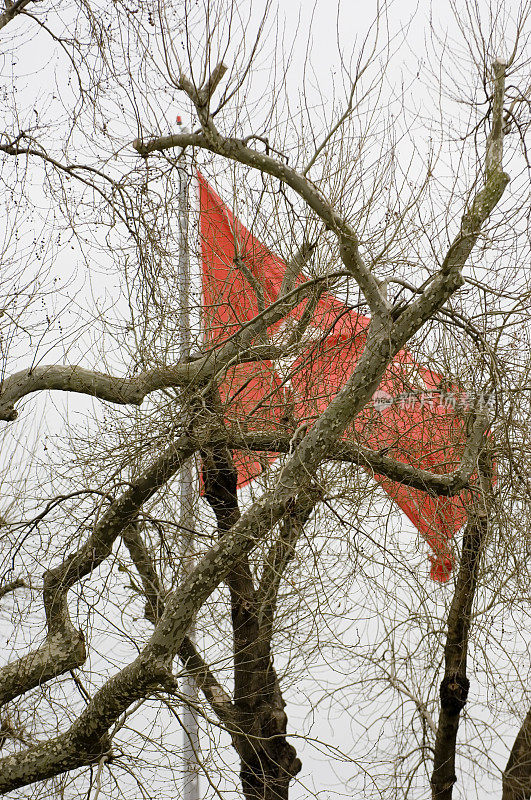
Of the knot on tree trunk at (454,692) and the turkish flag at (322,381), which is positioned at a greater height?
the turkish flag at (322,381)

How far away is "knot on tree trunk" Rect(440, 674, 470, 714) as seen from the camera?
5832 millimetres

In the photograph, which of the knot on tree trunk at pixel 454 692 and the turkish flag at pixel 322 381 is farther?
the knot on tree trunk at pixel 454 692

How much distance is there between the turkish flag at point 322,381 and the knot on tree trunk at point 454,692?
2.58 feet

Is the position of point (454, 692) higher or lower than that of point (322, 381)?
lower

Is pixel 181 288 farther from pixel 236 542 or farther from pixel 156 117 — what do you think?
pixel 236 542

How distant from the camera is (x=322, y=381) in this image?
501 centimetres

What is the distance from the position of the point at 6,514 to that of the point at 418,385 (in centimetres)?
332

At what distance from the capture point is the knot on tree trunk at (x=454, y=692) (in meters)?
5.83

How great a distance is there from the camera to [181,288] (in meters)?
5.66

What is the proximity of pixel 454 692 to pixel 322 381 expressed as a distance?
7.95 ft

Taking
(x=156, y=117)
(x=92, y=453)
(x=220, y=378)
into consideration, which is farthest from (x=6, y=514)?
(x=156, y=117)

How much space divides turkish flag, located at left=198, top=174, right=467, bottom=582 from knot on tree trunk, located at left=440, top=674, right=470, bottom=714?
0.79 metres

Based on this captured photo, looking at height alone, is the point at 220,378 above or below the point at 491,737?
above

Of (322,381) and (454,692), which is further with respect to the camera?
(454,692)
